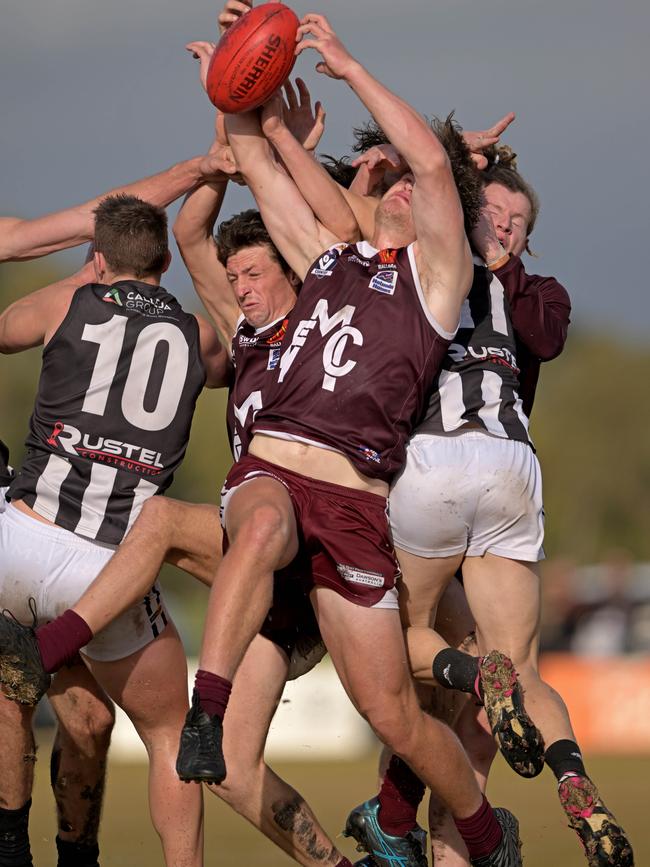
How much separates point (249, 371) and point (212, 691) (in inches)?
72.3

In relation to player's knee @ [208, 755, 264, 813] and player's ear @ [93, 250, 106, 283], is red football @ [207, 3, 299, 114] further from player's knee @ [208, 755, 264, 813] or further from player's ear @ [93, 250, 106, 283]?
player's knee @ [208, 755, 264, 813]

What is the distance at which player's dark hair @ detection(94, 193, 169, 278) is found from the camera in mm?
6062

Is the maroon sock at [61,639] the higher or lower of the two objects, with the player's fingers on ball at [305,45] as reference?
lower

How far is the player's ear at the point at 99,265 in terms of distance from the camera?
614cm

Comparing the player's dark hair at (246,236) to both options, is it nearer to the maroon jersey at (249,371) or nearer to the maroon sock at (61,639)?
the maroon jersey at (249,371)

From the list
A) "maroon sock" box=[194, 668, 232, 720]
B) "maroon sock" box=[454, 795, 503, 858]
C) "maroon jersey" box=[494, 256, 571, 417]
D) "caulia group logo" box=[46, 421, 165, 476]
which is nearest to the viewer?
"maroon sock" box=[194, 668, 232, 720]

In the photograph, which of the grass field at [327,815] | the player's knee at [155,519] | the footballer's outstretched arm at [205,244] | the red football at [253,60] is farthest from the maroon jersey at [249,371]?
the grass field at [327,815]

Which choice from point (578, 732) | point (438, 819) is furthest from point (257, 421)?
point (578, 732)

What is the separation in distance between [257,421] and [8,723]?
190cm

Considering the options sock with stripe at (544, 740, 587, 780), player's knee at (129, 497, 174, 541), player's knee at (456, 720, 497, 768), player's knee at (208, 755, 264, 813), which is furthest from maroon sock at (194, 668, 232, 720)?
player's knee at (456, 720, 497, 768)

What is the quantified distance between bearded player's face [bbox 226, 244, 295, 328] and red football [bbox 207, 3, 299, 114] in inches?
29.0

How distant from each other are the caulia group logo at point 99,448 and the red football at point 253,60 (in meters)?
1.56

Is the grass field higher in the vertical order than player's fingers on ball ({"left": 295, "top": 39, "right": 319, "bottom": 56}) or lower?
lower

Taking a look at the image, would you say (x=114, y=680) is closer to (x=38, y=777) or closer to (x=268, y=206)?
(x=268, y=206)
